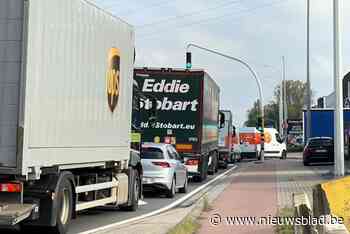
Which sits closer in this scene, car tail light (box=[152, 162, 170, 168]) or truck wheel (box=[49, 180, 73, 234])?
truck wheel (box=[49, 180, 73, 234])

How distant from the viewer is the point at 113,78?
46.0 ft

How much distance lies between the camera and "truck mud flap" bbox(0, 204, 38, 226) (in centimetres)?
976

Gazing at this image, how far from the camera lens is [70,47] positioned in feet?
37.8

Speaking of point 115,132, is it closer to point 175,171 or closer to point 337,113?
point 175,171

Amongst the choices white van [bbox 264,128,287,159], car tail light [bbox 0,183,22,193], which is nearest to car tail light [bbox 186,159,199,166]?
car tail light [bbox 0,183,22,193]

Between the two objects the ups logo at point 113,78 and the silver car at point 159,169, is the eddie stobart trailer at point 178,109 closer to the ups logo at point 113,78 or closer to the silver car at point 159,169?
the silver car at point 159,169

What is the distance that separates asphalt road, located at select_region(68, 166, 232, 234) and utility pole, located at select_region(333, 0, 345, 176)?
705cm

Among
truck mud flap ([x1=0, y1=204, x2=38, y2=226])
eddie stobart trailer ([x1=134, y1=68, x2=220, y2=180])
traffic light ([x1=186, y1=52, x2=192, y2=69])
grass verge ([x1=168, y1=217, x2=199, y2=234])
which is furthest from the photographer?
traffic light ([x1=186, y1=52, x2=192, y2=69])

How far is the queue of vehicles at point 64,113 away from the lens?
9.96 meters

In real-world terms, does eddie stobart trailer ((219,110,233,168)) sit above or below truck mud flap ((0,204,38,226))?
above

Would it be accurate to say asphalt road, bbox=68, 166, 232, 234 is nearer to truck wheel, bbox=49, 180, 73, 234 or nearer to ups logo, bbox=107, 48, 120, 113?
truck wheel, bbox=49, 180, 73, 234

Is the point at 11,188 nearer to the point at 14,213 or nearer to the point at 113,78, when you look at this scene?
the point at 14,213

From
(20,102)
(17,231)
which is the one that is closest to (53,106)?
(20,102)

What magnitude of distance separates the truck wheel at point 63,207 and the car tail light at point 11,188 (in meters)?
1.00
